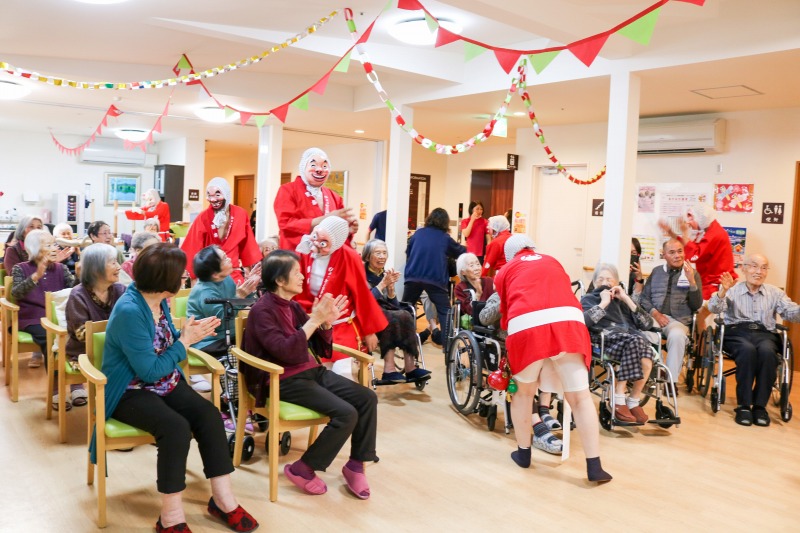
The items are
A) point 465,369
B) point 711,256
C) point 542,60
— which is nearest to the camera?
point 542,60

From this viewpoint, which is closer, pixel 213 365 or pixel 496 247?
pixel 213 365

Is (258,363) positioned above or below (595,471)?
above

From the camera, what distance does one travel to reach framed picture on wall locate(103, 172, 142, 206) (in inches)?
533

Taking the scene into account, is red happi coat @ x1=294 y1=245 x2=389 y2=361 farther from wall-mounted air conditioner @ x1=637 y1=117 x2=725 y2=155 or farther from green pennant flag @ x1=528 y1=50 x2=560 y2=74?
wall-mounted air conditioner @ x1=637 y1=117 x2=725 y2=155

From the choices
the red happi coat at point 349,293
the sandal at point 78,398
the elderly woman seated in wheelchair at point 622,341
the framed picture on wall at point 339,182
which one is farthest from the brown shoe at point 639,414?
the framed picture on wall at point 339,182

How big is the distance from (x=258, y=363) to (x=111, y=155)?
11837 millimetres

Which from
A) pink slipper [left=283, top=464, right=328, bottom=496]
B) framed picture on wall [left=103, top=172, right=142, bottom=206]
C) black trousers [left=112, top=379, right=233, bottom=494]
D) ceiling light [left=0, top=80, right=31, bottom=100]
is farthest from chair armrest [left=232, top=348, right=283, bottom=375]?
framed picture on wall [left=103, top=172, right=142, bottom=206]

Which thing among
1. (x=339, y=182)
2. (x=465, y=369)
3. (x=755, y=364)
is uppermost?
(x=339, y=182)

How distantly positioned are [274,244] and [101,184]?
905 cm

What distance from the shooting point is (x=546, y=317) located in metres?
3.32

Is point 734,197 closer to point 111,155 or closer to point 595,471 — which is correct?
point 595,471

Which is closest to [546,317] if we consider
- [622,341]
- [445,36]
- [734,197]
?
[622,341]

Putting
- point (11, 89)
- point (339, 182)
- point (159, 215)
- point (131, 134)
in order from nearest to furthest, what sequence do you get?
1. point (11, 89)
2. point (159, 215)
3. point (131, 134)
4. point (339, 182)

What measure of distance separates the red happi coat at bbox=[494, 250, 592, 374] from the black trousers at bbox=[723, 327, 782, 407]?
1.92 metres
